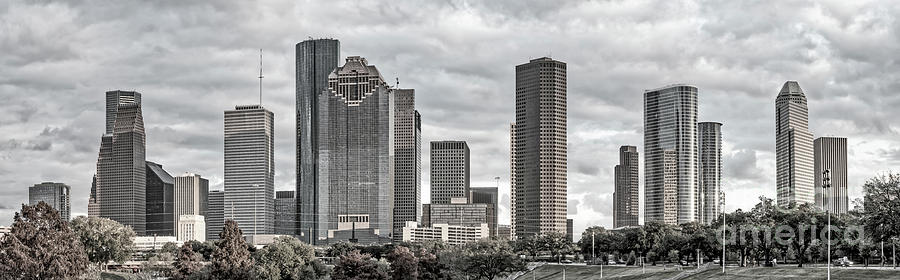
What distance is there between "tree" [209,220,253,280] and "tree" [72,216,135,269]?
46.1 m

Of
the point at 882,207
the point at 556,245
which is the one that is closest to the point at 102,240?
the point at 556,245

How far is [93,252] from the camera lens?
148 metres

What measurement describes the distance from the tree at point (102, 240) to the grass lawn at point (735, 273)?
6222 centimetres

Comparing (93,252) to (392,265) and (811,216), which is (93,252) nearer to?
(392,265)

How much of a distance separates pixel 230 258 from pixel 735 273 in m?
53.0

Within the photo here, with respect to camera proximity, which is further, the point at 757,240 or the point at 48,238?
the point at 757,240

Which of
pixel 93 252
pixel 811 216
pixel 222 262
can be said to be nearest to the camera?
pixel 222 262

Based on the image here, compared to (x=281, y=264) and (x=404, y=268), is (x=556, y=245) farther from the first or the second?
(x=281, y=264)

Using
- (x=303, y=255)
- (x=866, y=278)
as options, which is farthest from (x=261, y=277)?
(x=866, y=278)

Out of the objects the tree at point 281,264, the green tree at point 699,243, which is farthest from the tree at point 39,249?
the green tree at point 699,243

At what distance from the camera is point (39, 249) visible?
9138cm

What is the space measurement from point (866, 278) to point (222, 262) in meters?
62.0

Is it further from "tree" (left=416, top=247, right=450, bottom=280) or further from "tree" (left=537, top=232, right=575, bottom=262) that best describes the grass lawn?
"tree" (left=537, top=232, right=575, bottom=262)

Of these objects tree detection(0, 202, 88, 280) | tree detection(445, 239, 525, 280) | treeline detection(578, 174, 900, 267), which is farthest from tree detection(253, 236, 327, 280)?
treeline detection(578, 174, 900, 267)
